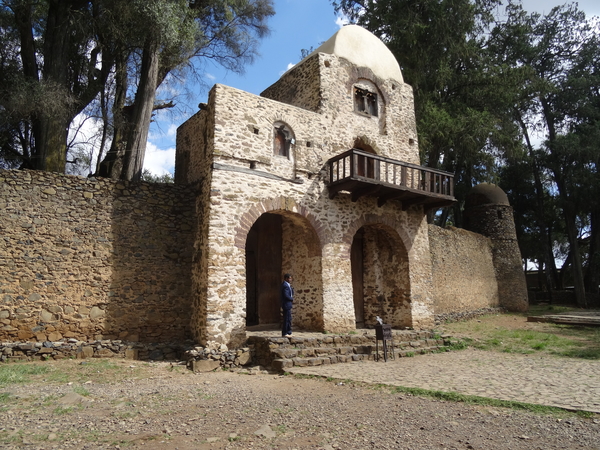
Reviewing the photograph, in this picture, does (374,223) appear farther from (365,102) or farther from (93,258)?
(93,258)

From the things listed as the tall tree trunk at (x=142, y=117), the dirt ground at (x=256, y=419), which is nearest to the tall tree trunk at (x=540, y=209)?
the tall tree trunk at (x=142, y=117)

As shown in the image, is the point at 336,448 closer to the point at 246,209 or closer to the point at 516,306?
the point at 246,209

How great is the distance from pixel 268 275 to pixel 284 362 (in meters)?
3.98

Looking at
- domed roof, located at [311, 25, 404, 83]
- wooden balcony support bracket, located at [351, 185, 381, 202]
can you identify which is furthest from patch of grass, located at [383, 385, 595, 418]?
domed roof, located at [311, 25, 404, 83]

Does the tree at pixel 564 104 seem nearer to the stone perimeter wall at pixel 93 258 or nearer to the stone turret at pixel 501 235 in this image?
the stone turret at pixel 501 235

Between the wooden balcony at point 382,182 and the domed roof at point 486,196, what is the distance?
29.7 feet

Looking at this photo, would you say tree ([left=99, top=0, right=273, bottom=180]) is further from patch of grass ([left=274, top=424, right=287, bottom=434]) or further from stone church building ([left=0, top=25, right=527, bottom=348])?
patch of grass ([left=274, top=424, right=287, bottom=434])

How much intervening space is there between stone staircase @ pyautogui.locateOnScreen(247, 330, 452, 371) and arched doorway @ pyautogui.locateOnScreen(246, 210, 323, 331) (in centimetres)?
127

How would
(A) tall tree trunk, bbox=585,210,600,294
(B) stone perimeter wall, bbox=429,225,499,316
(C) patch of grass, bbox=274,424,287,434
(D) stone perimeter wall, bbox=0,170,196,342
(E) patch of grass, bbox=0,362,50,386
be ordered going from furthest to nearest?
1. (A) tall tree trunk, bbox=585,210,600,294
2. (B) stone perimeter wall, bbox=429,225,499,316
3. (D) stone perimeter wall, bbox=0,170,196,342
4. (E) patch of grass, bbox=0,362,50,386
5. (C) patch of grass, bbox=274,424,287,434

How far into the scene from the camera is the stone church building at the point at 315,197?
33.1ft

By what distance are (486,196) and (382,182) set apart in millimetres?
12868

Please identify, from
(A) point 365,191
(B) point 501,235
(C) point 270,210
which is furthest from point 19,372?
(B) point 501,235

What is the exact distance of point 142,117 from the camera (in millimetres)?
12203

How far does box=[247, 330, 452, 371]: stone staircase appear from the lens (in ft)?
29.7
